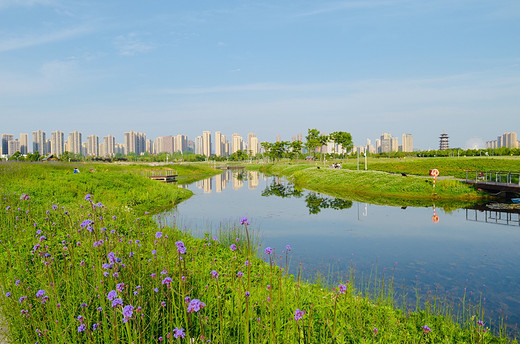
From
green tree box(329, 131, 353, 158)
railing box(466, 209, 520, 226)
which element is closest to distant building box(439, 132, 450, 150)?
green tree box(329, 131, 353, 158)

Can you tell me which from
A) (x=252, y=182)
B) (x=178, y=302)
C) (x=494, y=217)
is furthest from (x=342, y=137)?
(x=178, y=302)

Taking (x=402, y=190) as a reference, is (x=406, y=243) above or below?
below

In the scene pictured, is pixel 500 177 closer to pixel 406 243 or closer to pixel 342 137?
pixel 406 243

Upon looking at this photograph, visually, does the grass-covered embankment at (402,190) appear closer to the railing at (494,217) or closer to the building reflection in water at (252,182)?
the railing at (494,217)

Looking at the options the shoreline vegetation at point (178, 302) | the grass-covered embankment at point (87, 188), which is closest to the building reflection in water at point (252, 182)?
the grass-covered embankment at point (87, 188)

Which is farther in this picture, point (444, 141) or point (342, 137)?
point (444, 141)

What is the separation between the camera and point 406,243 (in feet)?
44.9

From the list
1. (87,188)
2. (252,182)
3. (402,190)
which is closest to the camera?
(87,188)

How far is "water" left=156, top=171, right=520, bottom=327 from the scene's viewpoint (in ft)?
29.5

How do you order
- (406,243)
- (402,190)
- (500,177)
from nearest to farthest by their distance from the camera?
1. (406,243)
2. (500,177)
3. (402,190)

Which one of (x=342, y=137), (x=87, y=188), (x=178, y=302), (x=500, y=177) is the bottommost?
(x=178, y=302)

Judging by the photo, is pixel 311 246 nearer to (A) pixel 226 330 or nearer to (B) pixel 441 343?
(B) pixel 441 343

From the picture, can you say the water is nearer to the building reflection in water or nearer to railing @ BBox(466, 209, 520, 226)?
railing @ BBox(466, 209, 520, 226)

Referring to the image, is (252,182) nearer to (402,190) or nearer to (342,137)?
(402,190)
